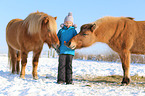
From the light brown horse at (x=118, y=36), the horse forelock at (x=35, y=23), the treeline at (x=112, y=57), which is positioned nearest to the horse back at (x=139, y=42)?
the light brown horse at (x=118, y=36)

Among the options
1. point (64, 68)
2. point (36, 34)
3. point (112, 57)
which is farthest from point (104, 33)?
point (112, 57)

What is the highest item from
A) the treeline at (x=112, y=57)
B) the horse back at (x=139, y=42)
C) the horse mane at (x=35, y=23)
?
the horse mane at (x=35, y=23)

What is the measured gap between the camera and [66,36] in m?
4.50

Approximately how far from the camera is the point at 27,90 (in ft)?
11.1

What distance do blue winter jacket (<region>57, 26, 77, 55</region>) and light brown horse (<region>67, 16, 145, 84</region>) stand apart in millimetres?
166

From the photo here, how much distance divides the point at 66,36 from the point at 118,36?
1.57 meters

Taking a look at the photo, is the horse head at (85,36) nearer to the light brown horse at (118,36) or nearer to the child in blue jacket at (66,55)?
the light brown horse at (118,36)

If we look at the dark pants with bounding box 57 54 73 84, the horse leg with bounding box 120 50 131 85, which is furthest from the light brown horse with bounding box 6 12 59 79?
the horse leg with bounding box 120 50 131 85

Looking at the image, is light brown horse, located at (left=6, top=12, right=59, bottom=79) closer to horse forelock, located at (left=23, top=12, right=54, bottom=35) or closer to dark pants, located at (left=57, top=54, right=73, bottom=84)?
horse forelock, located at (left=23, top=12, right=54, bottom=35)

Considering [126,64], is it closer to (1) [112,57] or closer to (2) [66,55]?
(2) [66,55]

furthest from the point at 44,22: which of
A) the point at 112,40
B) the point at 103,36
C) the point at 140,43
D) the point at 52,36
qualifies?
the point at 140,43

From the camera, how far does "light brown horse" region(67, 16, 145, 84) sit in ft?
14.9

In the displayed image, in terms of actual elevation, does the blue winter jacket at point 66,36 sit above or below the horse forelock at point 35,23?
below

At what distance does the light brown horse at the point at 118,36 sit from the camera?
4.54m
